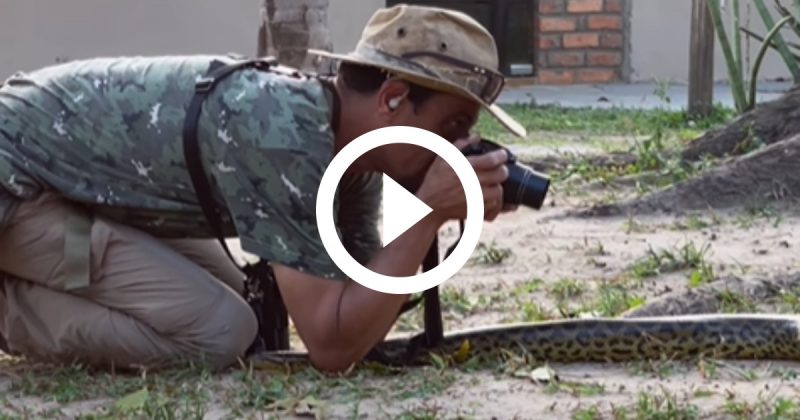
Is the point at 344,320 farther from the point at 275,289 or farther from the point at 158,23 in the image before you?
the point at 158,23

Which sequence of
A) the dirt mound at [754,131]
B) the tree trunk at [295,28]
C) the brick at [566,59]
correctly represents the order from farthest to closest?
1. the brick at [566,59]
2. the tree trunk at [295,28]
3. the dirt mound at [754,131]

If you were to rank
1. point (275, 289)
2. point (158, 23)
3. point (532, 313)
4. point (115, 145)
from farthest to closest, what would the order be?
1. point (158, 23)
2. point (532, 313)
3. point (275, 289)
4. point (115, 145)

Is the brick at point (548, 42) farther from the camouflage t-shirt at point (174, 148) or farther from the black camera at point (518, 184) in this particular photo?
the black camera at point (518, 184)

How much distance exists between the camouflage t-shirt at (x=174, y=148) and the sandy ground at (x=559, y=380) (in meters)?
0.39

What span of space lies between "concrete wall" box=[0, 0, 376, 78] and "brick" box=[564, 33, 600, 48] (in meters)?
2.02

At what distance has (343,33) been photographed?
16.0 metres

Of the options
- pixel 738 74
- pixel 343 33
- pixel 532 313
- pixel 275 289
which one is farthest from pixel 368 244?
pixel 343 33

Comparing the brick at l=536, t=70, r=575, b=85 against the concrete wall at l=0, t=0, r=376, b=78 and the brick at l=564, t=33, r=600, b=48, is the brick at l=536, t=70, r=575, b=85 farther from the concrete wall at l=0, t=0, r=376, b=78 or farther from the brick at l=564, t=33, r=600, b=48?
the concrete wall at l=0, t=0, r=376, b=78

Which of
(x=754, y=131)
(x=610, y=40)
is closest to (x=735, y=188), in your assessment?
(x=754, y=131)

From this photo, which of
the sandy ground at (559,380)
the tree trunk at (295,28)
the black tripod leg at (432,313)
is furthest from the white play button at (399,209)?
the tree trunk at (295,28)

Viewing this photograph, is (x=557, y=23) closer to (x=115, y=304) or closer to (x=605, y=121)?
(x=605, y=121)

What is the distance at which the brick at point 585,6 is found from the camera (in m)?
16.2

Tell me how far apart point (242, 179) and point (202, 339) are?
2.18ft

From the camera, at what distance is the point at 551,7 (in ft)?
53.4
